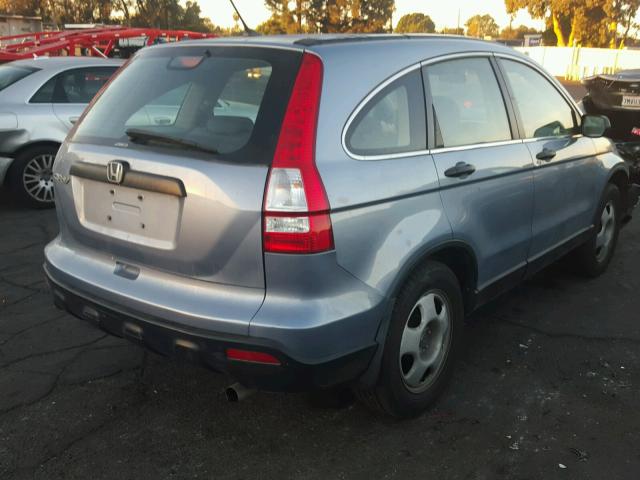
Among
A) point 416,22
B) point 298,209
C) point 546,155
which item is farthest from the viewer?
point 416,22

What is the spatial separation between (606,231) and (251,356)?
12.0ft

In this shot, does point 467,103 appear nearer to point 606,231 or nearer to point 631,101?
point 606,231

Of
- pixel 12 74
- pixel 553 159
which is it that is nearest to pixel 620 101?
pixel 553 159

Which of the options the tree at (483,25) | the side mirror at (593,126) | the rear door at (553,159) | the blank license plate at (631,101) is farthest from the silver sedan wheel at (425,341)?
the tree at (483,25)

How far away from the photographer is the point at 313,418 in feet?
9.87

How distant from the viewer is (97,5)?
5784 cm

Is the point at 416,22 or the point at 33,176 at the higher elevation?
the point at 416,22

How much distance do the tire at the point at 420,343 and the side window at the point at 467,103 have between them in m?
0.67

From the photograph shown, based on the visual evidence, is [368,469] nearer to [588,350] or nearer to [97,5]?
[588,350]

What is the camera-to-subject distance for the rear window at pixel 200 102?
2414mm

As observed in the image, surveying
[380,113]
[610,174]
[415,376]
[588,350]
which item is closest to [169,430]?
[415,376]

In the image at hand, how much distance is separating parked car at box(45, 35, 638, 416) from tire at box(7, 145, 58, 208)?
406 cm

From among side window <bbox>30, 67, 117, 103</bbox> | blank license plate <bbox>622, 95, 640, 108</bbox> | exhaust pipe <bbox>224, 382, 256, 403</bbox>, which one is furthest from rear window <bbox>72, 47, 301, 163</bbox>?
blank license plate <bbox>622, 95, 640, 108</bbox>

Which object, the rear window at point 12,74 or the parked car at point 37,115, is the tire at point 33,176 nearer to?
the parked car at point 37,115
